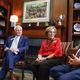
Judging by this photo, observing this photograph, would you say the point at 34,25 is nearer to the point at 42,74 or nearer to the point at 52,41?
the point at 52,41

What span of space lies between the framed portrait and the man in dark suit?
4.74ft

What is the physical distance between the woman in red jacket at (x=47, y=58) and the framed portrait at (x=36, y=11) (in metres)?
1.94

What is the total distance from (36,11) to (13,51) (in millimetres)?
2064

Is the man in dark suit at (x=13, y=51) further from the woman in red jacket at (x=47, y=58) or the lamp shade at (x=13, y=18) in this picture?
the lamp shade at (x=13, y=18)

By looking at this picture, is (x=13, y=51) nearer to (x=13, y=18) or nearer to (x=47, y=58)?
(x=47, y=58)

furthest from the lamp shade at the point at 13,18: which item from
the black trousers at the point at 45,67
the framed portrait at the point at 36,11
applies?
the black trousers at the point at 45,67

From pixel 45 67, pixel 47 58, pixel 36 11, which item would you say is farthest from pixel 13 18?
pixel 45 67

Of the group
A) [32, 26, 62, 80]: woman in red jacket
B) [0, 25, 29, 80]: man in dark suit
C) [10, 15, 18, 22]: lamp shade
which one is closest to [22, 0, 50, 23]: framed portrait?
[10, 15, 18, 22]: lamp shade

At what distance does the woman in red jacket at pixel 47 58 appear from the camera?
10.8 feet

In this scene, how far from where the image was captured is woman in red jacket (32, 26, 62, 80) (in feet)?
10.8

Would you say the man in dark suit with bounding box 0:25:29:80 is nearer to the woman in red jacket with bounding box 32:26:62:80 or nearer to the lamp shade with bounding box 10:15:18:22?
the woman in red jacket with bounding box 32:26:62:80

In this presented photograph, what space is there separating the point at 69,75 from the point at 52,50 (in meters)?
1.59

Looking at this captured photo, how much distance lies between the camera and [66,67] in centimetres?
282

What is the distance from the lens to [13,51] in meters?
4.13
